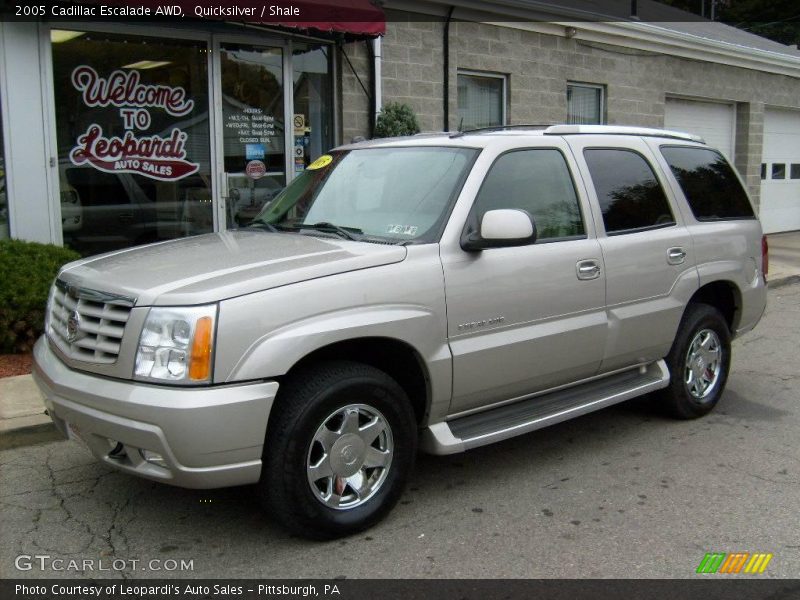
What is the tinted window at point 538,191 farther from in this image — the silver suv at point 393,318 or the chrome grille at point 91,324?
the chrome grille at point 91,324

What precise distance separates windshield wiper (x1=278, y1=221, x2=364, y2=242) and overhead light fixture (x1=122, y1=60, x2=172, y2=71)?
16.3 feet

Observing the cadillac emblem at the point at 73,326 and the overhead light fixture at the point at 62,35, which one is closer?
the cadillac emblem at the point at 73,326

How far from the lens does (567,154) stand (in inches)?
194

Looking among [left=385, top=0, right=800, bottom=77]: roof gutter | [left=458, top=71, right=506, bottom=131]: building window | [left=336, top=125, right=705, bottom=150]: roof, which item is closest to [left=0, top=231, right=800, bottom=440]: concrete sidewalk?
[left=336, top=125, right=705, bottom=150]: roof

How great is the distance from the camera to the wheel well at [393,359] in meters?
3.92

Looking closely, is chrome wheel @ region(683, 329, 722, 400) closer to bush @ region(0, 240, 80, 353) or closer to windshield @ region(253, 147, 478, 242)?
windshield @ region(253, 147, 478, 242)

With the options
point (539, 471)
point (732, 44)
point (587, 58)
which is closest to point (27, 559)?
point (539, 471)

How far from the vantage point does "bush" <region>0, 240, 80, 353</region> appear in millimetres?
6754

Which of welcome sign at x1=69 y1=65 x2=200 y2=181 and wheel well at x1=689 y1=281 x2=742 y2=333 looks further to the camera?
welcome sign at x1=69 y1=65 x2=200 y2=181

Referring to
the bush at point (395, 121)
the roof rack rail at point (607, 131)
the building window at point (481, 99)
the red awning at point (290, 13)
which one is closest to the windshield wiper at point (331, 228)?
the roof rack rail at point (607, 131)

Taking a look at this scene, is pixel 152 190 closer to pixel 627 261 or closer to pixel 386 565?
pixel 627 261

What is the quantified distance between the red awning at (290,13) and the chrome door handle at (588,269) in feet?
15.7

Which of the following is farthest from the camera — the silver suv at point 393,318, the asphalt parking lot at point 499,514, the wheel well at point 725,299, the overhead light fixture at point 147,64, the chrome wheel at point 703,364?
the overhead light fixture at point 147,64

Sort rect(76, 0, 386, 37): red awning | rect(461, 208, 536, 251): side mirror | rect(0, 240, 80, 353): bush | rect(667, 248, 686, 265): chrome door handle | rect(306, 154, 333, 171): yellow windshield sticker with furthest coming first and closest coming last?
rect(76, 0, 386, 37): red awning < rect(0, 240, 80, 353): bush < rect(667, 248, 686, 265): chrome door handle < rect(306, 154, 333, 171): yellow windshield sticker < rect(461, 208, 536, 251): side mirror
